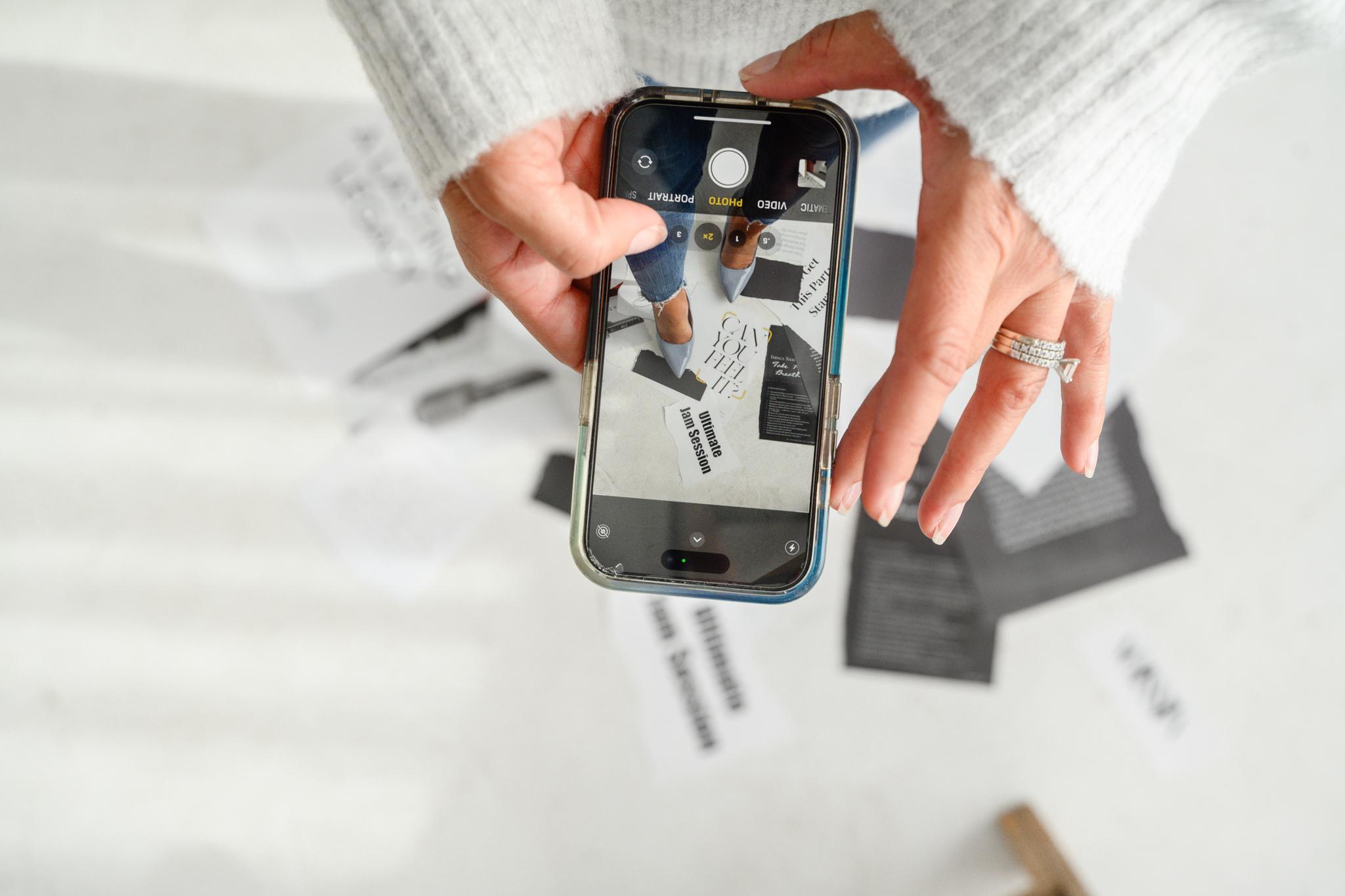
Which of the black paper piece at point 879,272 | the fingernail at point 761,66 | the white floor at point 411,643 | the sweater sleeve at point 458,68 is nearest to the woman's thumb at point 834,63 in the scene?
the fingernail at point 761,66

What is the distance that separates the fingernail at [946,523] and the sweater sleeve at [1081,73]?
0.51 feet

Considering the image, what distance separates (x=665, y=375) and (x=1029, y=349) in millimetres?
203

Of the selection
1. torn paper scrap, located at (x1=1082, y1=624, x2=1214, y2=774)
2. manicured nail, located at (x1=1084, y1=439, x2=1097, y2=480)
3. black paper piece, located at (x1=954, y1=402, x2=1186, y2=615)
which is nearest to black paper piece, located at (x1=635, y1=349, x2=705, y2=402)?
manicured nail, located at (x1=1084, y1=439, x2=1097, y2=480)

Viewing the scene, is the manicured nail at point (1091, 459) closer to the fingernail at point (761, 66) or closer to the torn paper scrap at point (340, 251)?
the fingernail at point (761, 66)

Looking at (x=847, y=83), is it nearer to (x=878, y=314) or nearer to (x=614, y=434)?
(x=614, y=434)

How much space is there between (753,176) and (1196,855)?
0.73 meters

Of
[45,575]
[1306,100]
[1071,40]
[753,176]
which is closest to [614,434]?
[753,176]

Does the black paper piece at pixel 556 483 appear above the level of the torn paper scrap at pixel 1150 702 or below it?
above

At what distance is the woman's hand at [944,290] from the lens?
35 centimetres

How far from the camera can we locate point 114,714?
717 mm

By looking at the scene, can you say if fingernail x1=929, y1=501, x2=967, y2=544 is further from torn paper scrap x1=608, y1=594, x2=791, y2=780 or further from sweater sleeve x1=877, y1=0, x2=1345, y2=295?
torn paper scrap x1=608, y1=594, x2=791, y2=780

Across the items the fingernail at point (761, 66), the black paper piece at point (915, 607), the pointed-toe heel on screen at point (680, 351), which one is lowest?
the black paper piece at point (915, 607)

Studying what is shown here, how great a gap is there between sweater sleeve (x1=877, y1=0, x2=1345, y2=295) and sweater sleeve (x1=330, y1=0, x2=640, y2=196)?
0.51ft

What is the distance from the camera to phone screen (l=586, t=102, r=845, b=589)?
18.3 inches
